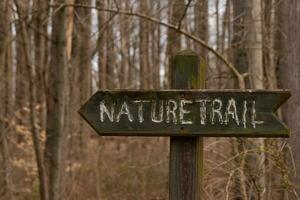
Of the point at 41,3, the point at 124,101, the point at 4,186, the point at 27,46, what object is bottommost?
the point at 4,186

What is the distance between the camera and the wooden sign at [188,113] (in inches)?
119

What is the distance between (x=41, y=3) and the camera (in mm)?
6988

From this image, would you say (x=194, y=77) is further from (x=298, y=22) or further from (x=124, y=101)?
(x=298, y=22)

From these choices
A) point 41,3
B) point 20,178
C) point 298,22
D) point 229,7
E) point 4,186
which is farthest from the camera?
point 20,178

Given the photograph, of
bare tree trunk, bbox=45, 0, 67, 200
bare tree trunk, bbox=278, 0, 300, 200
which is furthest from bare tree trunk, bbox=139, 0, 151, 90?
bare tree trunk, bbox=278, 0, 300, 200

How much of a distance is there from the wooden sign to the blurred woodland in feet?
0.94

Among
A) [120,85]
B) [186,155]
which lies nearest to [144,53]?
[120,85]

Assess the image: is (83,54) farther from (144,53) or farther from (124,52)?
(144,53)

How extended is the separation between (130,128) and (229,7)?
19.9 ft

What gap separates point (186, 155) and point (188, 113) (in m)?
0.24

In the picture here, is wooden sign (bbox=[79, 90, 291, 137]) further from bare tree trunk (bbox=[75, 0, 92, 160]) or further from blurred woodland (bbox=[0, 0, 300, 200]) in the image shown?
bare tree trunk (bbox=[75, 0, 92, 160])

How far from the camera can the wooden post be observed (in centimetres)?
316

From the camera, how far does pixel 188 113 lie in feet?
10.0

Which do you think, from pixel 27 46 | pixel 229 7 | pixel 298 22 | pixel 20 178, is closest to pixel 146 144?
pixel 20 178
